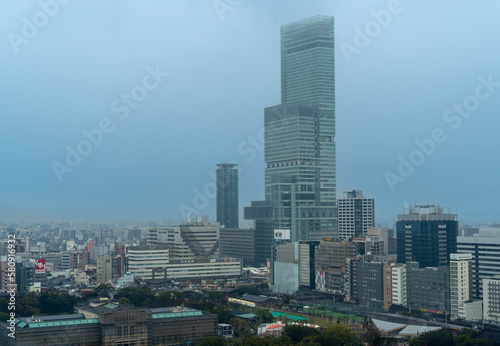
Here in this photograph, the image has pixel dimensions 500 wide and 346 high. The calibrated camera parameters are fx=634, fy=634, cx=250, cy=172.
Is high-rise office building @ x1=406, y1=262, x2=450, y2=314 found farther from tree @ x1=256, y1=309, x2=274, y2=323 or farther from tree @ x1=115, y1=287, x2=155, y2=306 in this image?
tree @ x1=115, y1=287, x2=155, y2=306

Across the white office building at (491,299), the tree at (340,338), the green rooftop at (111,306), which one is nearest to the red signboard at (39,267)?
the green rooftop at (111,306)

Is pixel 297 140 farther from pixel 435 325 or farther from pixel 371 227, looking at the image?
pixel 435 325

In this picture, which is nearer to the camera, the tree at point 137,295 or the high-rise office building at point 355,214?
the tree at point 137,295

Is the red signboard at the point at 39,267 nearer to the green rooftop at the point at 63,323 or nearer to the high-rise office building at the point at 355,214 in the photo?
the green rooftop at the point at 63,323

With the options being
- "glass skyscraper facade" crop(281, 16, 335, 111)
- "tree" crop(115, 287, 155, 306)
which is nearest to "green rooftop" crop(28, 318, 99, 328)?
"tree" crop(115, 287, 155, 306)

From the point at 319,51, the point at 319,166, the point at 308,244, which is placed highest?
the point at 319,51

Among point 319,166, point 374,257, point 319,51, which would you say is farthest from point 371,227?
point 319,51
